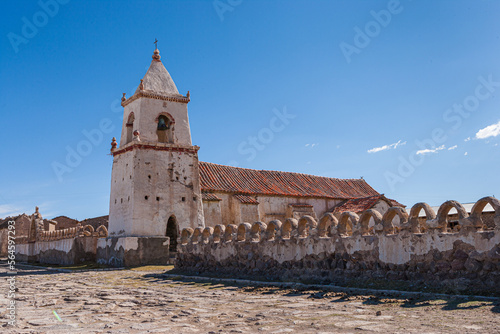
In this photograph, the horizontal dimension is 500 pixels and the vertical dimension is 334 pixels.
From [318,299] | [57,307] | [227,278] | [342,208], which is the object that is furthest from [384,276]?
[342,208]

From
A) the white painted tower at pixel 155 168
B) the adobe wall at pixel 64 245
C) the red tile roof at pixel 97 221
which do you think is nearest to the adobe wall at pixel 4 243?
the adobe wall at pixel 64 245

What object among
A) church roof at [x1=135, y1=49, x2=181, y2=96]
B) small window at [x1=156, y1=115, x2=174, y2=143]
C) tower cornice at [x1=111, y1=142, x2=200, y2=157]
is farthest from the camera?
small window at [x1=156, y1=115, x2=174, y2=143]

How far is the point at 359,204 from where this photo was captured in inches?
1131

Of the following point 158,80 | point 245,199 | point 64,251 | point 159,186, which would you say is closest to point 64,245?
point 64,251

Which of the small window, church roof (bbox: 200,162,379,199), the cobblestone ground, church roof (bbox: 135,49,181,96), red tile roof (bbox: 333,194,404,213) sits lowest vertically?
the cobblestone ground

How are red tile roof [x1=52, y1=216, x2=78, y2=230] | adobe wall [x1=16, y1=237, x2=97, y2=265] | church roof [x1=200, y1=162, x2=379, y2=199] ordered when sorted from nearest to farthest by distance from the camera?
adobe wall [x1=16, y1=237, x2=97, y2=265] → church roof [x1=200, y1=162, x2=379, y2=199] → red tile roof [x1=52, y1=216, x2=78, y2=230]

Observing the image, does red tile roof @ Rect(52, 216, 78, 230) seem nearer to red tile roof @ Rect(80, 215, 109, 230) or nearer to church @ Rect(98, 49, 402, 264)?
red tile roof @ Rect(80, 215, 109, 230)

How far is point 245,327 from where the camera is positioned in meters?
5.75

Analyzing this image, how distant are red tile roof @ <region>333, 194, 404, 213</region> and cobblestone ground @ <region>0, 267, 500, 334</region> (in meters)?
19.1

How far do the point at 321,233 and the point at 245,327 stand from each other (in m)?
5.71

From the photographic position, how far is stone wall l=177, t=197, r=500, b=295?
7.81 meters

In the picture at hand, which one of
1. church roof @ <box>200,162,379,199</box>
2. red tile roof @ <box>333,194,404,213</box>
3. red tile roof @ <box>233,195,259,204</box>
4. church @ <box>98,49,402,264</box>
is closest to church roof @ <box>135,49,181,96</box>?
church @ <box>98,49,402,264</box>

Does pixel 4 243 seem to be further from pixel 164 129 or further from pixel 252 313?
pixel 252 313

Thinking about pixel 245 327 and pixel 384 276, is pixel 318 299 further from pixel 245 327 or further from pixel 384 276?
pixel 245 327
